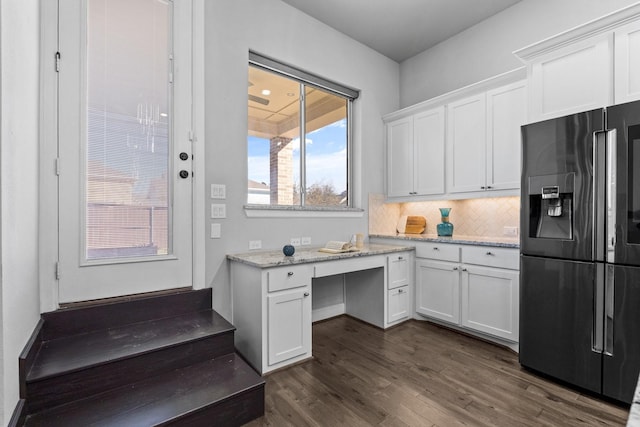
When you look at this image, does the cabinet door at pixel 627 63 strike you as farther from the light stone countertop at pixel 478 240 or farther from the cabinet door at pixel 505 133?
the light stone countertop at pixel 478 240

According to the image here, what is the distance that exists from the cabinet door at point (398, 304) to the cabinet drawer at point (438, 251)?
0.42m

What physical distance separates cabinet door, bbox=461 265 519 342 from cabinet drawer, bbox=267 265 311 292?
5.05ft

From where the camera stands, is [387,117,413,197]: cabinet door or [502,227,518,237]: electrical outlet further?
[387,117,413,197]: cabinet door

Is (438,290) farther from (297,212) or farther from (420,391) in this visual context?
(297,212)

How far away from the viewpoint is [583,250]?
196cm

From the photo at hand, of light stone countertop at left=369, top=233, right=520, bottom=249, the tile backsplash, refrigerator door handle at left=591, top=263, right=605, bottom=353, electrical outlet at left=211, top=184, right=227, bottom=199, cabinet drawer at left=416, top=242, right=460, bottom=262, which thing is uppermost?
electrical outlet at left=211, top=184, right=227, bottom=199

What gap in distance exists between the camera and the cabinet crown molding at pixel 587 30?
186 cm

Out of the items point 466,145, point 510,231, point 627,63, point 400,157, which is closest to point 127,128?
point 400,157

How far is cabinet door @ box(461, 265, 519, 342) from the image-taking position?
2.55 meters

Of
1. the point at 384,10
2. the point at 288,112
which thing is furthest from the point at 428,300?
the point at 384,10

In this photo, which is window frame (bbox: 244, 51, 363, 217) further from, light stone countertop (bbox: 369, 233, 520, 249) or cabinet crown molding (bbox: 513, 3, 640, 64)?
cabinet crown molding (bbox: 513, 3, 640, 64)

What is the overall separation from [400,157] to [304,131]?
1.29 meters

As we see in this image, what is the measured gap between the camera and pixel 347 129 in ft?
12.4

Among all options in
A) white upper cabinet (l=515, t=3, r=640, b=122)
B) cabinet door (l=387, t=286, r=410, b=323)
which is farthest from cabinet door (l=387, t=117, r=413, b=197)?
white upper cabinet (l=515, t=3, r=640, b=122)
